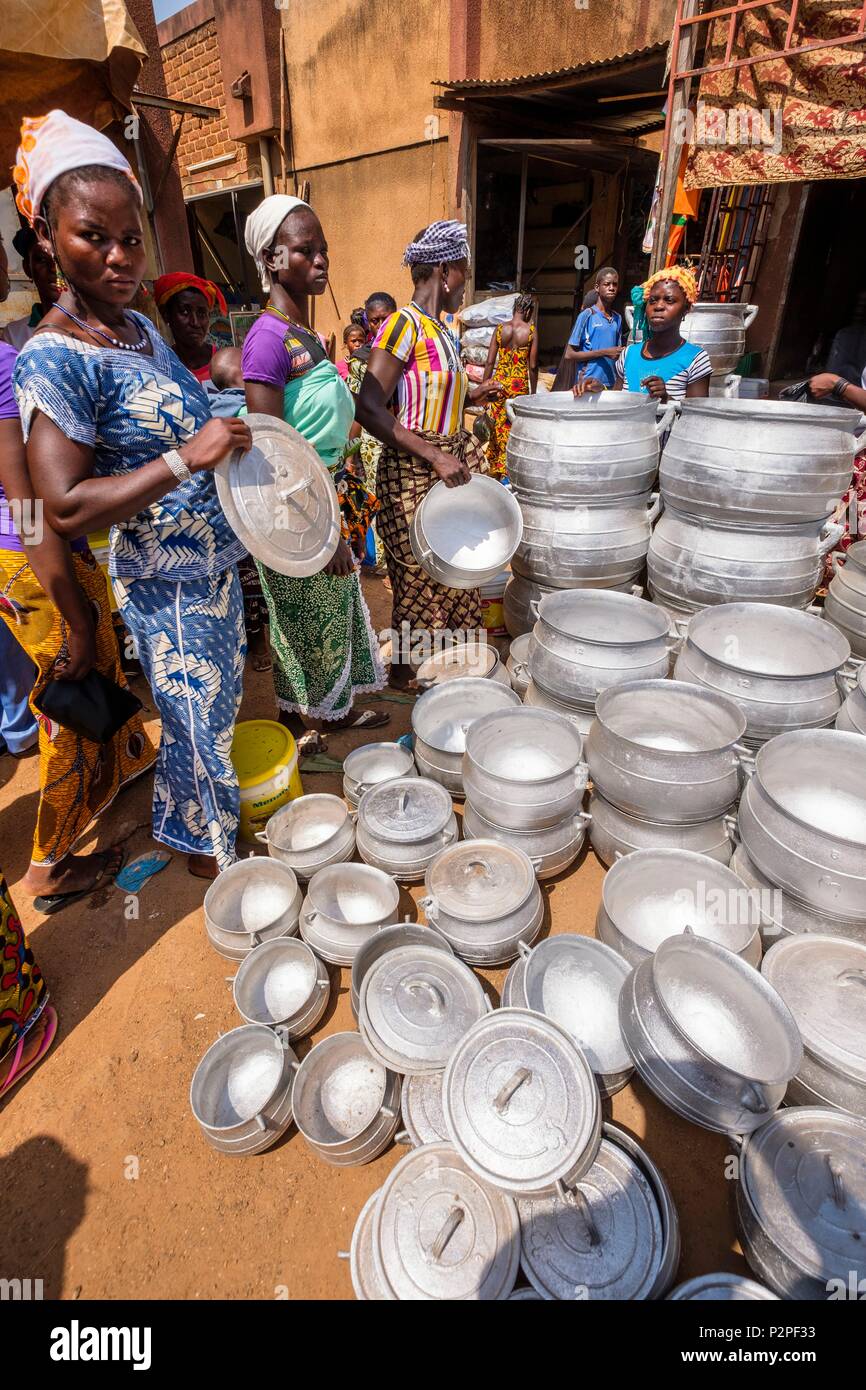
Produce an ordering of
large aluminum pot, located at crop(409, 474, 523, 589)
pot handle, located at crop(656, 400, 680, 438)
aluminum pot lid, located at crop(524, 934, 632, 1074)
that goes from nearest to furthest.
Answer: aluminum pot lid, located at crop(524, 934, 632, 1074), large aluminum pot, located at crop(409, 474, 523, 589), pot handle, located at crop(656, 400, 680, 438)

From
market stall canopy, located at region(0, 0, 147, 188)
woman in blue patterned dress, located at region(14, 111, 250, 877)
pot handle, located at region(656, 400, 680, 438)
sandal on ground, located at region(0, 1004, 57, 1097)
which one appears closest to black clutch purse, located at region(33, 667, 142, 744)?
woman in blue patterned dress, located at region(14, 111, 250, 877)

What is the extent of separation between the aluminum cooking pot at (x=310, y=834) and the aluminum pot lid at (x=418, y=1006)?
0.59 meters

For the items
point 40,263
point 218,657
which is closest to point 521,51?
point 40,263

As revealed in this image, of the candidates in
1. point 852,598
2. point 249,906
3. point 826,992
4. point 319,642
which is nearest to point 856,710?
point 852,598

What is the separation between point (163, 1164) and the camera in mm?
1733

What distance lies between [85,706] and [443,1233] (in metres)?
1.78

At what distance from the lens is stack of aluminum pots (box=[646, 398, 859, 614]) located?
2.50 meters

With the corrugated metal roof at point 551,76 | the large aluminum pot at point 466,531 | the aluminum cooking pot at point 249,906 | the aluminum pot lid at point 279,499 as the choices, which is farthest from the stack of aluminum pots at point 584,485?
the corrugated metal roof at point 551,76

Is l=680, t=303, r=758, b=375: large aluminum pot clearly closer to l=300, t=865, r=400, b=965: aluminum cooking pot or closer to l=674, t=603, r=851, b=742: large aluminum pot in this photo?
l=674, t=603, r=851, b=742: large aluminum pot

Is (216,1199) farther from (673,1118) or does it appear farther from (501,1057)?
(673,1118)

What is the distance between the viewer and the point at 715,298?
7.30 m

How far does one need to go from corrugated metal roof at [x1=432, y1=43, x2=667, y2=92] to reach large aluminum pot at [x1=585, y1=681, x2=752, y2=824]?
24.6ft

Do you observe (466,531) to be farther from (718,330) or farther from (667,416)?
(718,330)

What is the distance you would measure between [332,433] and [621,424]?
1.33 m
